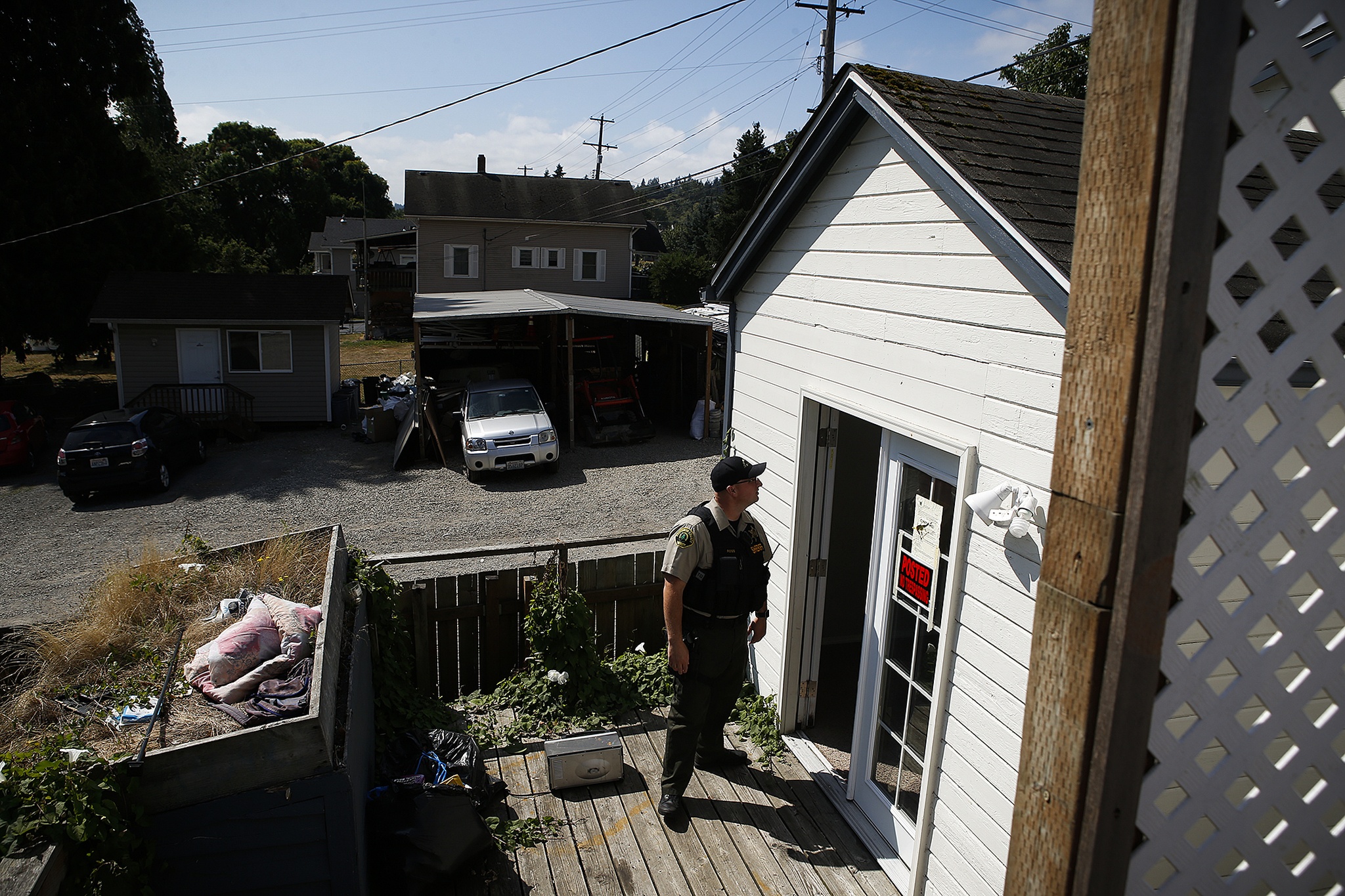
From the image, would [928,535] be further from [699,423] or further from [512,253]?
[512,253]

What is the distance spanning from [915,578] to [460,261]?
28.6 m

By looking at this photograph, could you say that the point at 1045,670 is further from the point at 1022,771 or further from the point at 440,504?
the point at 440,504

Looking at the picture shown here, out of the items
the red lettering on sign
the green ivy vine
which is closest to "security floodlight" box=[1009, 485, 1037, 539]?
the red lettering on sign

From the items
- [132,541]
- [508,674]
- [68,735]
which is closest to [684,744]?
[508,674]

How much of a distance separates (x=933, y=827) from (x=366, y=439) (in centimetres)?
1605

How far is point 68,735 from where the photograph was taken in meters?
3.38

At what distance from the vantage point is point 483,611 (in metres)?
6.20

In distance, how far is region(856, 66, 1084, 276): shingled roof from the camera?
10.3 feet

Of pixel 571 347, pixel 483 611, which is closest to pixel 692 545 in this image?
pixel 483 611

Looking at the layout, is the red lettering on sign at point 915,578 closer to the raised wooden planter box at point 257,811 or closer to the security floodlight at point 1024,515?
the security floodlight at point 1024,515

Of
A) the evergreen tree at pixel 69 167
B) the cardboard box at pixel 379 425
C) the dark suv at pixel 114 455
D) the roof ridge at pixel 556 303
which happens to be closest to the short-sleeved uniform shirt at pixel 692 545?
the roof ridge at pixel 556 303

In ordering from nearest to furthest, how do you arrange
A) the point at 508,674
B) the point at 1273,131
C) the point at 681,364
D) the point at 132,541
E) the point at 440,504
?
the point at 1273,131 → the point at 508,674 → the point at 132,541 → the point at 440,504 → the point at 681,364

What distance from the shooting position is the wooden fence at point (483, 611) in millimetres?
6094

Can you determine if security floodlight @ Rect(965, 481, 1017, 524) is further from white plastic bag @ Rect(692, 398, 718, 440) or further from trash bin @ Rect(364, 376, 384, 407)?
trash bin @ Rect(364, 376, 384, 407)
